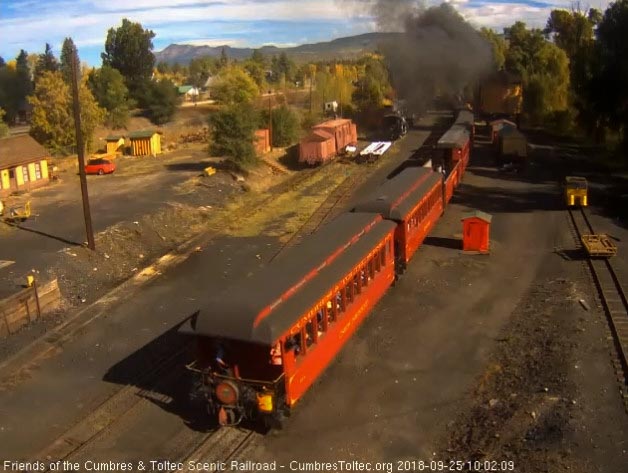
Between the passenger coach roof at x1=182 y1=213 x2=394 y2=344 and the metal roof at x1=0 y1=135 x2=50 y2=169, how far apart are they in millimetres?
28383

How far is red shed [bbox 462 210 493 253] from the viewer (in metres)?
24.6

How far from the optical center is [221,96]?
74500mm

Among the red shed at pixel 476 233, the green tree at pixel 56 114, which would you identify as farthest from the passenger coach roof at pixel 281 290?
the green tree at pixel 56 114

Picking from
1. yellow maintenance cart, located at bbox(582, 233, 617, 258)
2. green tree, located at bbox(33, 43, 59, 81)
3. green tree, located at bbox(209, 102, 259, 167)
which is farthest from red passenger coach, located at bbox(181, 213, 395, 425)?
green tree, located at bbox(33, 43, 59, 81)

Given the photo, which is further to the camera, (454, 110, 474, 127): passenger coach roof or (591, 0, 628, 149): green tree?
(454, 110, 474, 127): passenger coach roof

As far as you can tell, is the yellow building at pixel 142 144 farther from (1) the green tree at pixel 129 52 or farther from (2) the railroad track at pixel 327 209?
(1) the green tree at pixel 129 52

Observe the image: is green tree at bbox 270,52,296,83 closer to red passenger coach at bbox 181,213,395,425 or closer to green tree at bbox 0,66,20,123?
green tree at bbox 0,66,20,123

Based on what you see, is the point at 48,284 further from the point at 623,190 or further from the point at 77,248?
the point at 623,190

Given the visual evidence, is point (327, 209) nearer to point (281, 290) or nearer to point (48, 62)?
point (281, 290)

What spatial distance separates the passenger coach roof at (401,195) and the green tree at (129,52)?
72528 mm

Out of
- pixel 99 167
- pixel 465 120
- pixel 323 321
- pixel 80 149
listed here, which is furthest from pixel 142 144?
pixel 323 321

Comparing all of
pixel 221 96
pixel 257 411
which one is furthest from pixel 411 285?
pixel 221 96

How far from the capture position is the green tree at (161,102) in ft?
259

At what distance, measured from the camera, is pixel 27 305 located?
19578 mm
